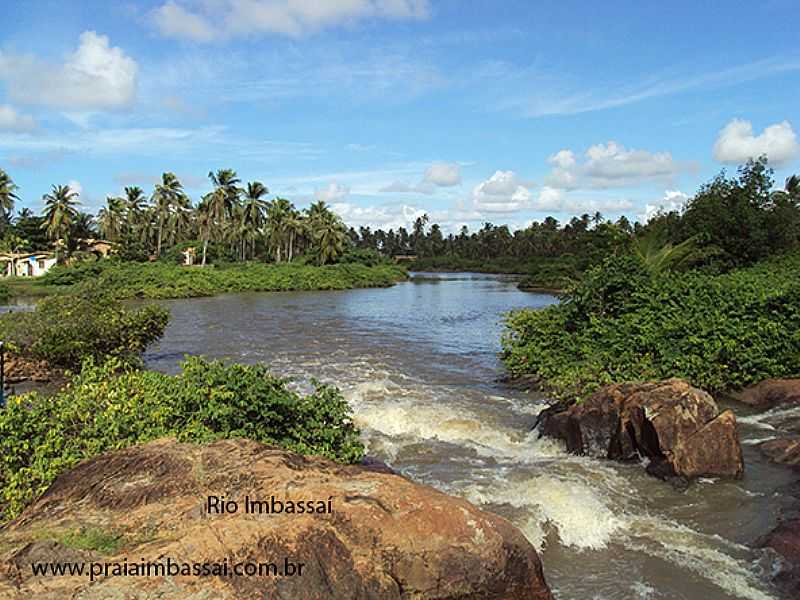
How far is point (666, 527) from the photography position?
6961 mm

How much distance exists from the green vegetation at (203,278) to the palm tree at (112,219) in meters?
11.4

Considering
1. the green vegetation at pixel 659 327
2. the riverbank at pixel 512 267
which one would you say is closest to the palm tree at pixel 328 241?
the riverbank at pixel 512 267

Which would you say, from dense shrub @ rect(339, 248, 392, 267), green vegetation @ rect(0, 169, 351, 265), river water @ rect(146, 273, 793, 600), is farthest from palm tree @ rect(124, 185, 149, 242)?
river water @ rect(146, 273, 793, 600)

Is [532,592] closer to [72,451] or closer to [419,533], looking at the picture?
[419,533]

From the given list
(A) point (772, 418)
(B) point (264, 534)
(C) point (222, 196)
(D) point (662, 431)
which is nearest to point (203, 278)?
(C) point (222, 196)

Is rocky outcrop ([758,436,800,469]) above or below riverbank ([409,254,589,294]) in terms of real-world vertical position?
below

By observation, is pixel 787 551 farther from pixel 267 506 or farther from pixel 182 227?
pixel 182 227

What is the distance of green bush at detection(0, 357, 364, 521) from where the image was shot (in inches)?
221

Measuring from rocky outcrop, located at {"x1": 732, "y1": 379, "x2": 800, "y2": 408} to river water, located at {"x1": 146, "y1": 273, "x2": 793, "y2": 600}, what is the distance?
2.05ft

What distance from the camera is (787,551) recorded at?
19.7ft

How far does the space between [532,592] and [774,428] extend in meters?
8.16

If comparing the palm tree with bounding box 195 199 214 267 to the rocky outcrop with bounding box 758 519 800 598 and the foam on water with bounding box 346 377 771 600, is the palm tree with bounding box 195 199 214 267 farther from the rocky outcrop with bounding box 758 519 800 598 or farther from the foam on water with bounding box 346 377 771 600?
the rocky outcrop with bounding box 758 519 800 598

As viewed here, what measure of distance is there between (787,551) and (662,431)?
2539 mm

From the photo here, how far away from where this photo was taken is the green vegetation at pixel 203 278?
46.5m
